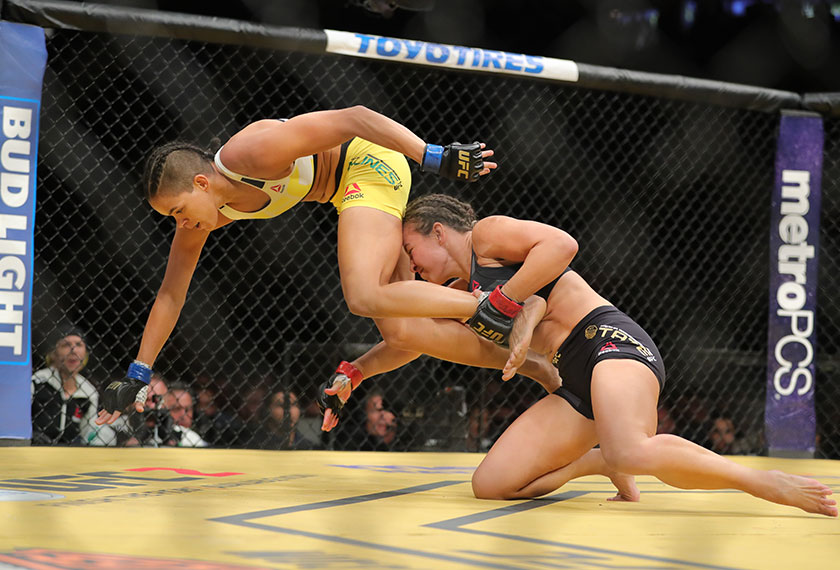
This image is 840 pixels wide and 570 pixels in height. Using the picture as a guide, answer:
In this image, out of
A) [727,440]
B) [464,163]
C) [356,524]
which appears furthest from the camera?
[727,440]

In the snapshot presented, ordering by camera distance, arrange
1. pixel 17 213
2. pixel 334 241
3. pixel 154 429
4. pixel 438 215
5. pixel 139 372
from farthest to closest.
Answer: pixel 334 241
pixel 154 429
pixel 17 213
pixel 139 372
pixel 438 215

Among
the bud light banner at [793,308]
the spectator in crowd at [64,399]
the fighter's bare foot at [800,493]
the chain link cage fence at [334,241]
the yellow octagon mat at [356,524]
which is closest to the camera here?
the yellow octagon mat at [356,524]

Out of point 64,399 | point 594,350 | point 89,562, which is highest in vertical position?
point 64,399

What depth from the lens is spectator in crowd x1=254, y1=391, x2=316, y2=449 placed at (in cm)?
337

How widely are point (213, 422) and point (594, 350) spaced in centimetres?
207

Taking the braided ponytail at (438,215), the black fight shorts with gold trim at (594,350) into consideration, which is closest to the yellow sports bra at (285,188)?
the braided ponytail at (438,215)

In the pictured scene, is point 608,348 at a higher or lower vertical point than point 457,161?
lower

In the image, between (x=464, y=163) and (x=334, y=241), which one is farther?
(x=334, y=241)

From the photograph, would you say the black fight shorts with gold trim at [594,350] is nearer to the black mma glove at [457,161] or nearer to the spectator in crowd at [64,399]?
the black mma glove at [457,161]

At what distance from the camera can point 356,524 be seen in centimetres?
130

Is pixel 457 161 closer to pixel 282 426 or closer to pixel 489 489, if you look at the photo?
pixel 489 489

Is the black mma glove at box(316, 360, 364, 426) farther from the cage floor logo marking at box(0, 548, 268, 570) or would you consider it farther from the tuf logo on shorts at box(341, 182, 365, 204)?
the cage floor logo marking at box(0, 548, 268, 570)

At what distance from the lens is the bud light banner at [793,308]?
3312mm

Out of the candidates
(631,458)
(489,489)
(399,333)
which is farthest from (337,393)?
(631,458)
